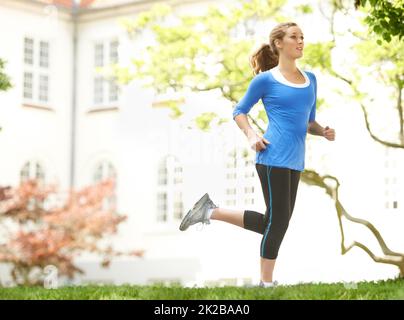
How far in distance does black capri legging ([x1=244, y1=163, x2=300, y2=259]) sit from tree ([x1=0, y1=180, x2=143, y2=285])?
1100 centimetres

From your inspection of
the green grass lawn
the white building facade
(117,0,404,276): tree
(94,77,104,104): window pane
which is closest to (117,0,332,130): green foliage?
(117,0,404,276): tree

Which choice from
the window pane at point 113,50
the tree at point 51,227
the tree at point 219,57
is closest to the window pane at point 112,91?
the window pane at point 113,50

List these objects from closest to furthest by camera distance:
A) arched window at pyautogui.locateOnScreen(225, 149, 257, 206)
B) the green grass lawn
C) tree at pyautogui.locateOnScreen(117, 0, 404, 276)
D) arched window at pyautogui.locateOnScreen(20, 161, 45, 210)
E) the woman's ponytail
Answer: the green grass lawn → the woman's ponytail → tree at pyautogui.locateOnScreen(117, 0, 404, 276) → arched window at pyautogui.locateOnScreen(225, 149, 257, 206) → arched window at pyautogui.locateOnScreen(20, 161, 45, 210)

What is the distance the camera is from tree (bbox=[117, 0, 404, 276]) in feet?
40.1

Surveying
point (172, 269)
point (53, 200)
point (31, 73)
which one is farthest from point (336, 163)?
point (31, 73)

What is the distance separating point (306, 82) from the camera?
694cm

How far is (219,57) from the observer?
13305mm

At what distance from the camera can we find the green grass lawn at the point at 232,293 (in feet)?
22.0

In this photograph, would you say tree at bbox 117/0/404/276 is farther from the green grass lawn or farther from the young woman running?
the young woman running

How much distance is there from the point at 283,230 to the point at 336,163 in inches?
287

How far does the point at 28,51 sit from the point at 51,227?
374 cm

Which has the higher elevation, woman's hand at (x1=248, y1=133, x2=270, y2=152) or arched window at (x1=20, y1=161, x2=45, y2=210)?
arched window at (x1=20, y1=161, x2=45, y2=210)

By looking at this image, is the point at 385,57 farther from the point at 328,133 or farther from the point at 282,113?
the point at 282,113

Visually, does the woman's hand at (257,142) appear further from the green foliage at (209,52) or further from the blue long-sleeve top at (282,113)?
the green foliage at (209,52)
